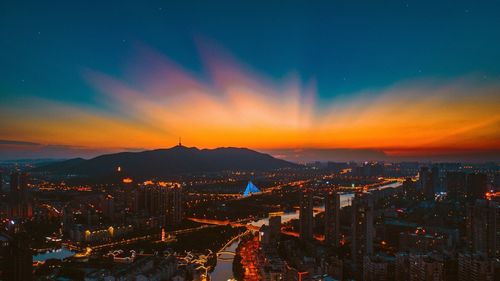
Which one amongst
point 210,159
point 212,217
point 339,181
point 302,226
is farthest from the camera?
point 210,159

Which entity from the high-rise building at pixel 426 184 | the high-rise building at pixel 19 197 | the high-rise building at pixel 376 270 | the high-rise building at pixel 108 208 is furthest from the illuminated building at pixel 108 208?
the high-rise building at pixel 426 184

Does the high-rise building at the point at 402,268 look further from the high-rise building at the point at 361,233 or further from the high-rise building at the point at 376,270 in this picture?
the high-rise building at the point at 361,233

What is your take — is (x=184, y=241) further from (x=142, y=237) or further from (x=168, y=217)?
(x=168, y=217)

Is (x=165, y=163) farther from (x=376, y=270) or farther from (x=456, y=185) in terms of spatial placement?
(x=376, y=270)

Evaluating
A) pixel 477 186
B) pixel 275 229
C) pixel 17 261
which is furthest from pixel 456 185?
pixel 17 261

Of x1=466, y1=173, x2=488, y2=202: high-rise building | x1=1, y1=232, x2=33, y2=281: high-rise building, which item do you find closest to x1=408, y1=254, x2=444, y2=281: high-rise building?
x1=1, y1=232, x2=33, y2=281: high-rise building

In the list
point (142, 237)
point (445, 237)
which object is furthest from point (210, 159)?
point (445, 237)

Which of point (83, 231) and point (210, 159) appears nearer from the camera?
point (83, 231)

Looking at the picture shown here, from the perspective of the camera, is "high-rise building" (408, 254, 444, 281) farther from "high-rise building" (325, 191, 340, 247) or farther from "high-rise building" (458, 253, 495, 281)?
"high-rise building" (325, 191, 340, 247)
